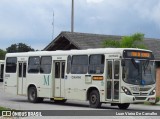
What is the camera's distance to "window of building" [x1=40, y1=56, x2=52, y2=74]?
25531 millimetres

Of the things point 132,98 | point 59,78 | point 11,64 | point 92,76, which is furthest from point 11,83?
point 132,98

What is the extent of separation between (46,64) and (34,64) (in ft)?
3.79

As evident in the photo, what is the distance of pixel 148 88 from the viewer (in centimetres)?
2188

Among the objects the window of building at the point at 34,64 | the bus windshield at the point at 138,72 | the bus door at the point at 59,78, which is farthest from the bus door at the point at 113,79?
the window of building at the point at 34,64

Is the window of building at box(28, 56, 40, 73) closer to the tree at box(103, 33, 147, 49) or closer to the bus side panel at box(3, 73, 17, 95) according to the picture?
the bus side panel at box(3, 73, 17, 95)

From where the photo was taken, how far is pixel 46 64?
25812 millimetres

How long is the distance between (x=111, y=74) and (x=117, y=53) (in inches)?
39.2

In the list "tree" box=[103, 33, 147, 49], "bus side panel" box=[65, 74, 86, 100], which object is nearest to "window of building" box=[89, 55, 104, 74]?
"bus side panel" box=[65, 74, 86, 100]

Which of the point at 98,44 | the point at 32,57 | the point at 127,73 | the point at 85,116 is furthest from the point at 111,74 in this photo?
the point at 98,44

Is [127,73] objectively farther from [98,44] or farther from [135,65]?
[98,44]

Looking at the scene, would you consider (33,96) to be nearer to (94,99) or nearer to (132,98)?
(94,99)

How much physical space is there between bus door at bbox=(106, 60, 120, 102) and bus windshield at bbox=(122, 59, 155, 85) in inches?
14.3

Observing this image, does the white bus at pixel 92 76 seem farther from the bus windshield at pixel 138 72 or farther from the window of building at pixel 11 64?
the window of building at pixel 11 64

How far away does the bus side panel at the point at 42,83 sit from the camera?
25.4 meters
